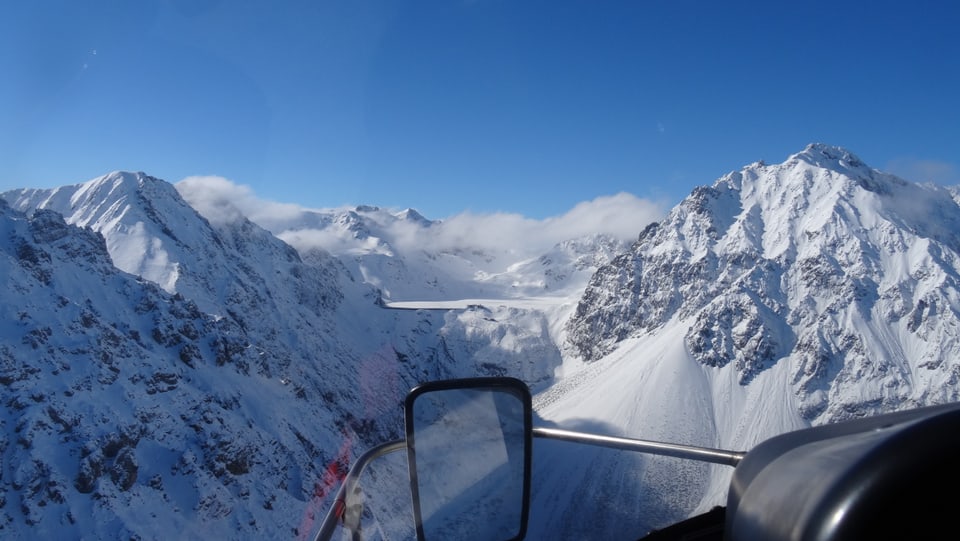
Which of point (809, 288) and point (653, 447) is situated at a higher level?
point (809, 288)

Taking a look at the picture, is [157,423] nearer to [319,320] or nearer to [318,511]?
[318,511]

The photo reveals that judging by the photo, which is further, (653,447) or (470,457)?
(470,457)

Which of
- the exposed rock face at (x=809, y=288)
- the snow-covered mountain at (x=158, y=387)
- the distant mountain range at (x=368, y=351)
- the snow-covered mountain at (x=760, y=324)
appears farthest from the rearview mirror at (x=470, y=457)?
the exposed rock face at (x=809, y=288)

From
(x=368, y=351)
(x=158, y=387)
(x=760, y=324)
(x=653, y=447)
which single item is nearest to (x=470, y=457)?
(x=653, y=447)

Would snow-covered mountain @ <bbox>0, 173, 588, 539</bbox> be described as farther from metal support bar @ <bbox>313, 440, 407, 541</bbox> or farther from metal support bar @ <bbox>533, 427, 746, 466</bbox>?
metal support bar @ <bbox>533, 427, 746, 466</bbox>

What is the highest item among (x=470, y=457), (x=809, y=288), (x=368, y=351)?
(x=809, y=288)

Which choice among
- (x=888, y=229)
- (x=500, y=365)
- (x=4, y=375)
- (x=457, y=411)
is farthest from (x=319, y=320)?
(x=888, y=229)

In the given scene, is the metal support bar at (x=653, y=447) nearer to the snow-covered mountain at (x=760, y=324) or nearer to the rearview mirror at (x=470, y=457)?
the rearview mirror at (x=470, y=457)

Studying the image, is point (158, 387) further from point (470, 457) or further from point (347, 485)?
point (347, 485)
